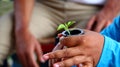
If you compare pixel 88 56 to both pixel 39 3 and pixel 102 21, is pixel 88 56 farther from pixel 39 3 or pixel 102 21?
pixel 39 3

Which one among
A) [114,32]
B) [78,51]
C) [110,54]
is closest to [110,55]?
[110,54]

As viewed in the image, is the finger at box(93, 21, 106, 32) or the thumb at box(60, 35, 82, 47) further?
the finger at box(93, 21, 106, 32)

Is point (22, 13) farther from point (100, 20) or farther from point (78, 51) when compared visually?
point (78, 51)

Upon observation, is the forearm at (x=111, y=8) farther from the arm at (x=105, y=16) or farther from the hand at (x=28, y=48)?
the hand at (x=28, y=48)

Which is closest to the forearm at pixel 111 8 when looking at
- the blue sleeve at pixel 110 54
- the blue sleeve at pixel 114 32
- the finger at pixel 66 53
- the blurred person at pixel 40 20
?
the blurred person at pixel 40 20

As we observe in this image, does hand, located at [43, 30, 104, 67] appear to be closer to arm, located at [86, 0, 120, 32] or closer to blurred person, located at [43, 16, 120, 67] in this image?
blurred person, located at [43, 16, 120, 67]

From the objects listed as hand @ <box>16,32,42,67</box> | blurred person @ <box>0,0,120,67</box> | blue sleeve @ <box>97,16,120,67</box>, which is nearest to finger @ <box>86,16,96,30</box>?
blurred person @ <box>0,0,120,67</box>

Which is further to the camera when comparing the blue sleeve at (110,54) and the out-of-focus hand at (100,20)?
the out-of-focus hand at (100,20)
